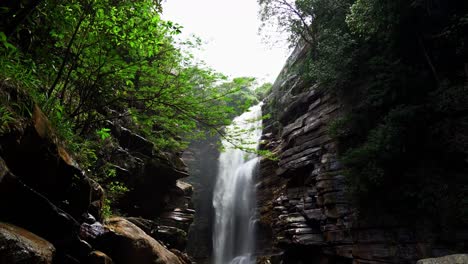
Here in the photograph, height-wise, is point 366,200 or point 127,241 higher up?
point 366,200

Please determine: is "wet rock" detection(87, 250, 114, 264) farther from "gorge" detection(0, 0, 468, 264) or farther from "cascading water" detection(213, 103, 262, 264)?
"cascading water" detection(213, 103, 262, 264)

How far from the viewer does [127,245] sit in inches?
231

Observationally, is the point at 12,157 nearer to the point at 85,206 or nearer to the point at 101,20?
the point at 85,206

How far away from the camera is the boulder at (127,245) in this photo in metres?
5.61

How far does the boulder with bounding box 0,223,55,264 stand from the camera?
2.87 meters

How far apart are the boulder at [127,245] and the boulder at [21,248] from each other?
6.40 feet

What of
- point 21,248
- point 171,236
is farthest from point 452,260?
point 171,236

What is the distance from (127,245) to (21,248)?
3012mm

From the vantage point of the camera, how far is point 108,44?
4.55 metres

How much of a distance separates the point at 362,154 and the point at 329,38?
6.84 meters

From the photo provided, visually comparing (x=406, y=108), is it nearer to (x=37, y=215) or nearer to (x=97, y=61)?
(x=97, y=61)

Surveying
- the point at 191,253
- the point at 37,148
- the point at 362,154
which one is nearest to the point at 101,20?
the point at 37,148

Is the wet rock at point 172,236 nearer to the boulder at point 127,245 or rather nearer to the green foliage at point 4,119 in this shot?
the boulder at point 127,245

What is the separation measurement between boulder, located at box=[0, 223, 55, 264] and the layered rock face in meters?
9.18
